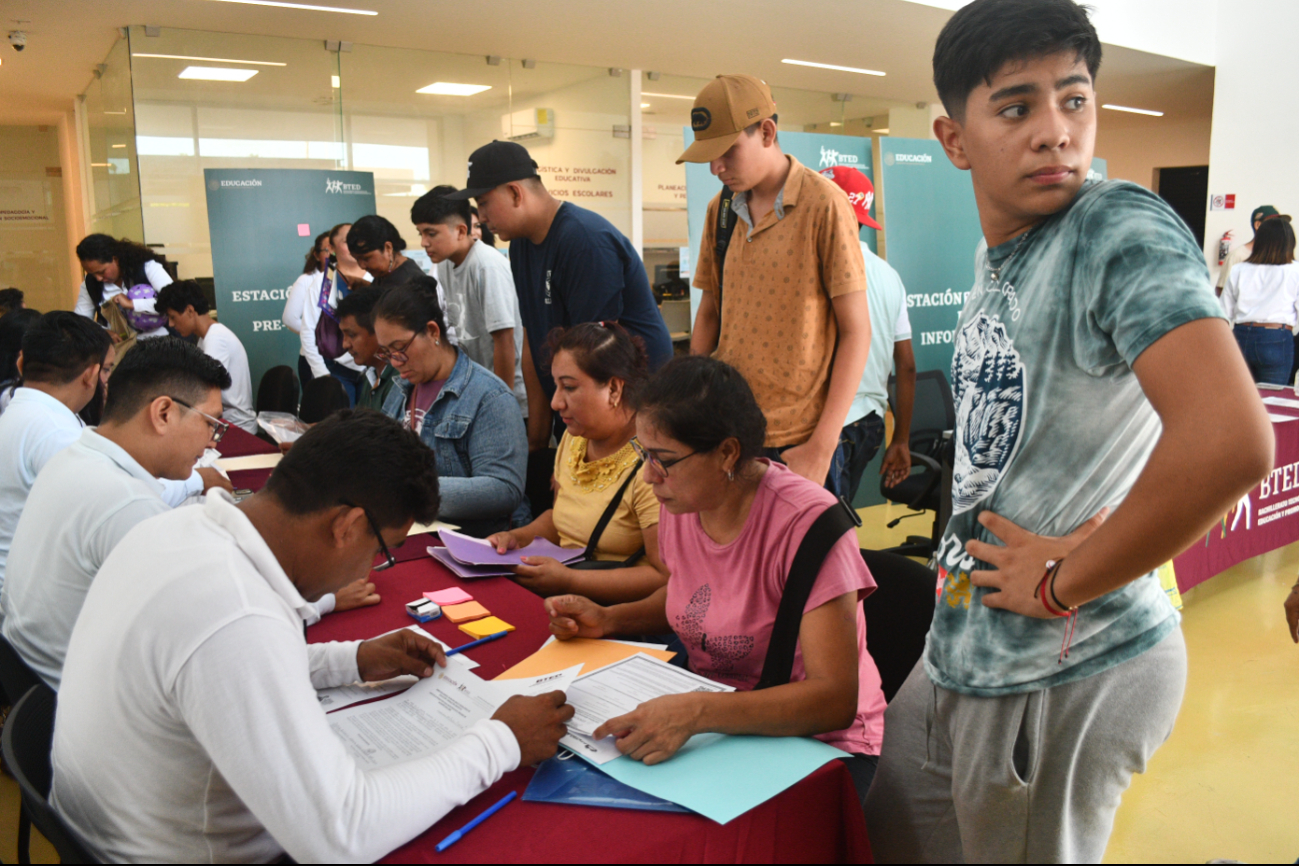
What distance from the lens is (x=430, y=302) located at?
113 inches

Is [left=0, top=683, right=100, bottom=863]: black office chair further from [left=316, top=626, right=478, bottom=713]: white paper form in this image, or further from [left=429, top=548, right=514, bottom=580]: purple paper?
[left=429, top=548, right=514, bottom=580]: purple paper

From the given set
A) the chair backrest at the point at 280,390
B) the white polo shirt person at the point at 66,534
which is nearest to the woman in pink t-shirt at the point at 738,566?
the white polo shirt person at the point at 66,534

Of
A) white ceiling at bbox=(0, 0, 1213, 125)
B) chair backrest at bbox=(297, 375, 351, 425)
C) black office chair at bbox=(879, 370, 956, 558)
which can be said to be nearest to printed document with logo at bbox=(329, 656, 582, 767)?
black office chair at bbox=(879, 370, 956, 558)

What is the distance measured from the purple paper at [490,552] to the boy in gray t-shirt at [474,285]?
1.32 meters

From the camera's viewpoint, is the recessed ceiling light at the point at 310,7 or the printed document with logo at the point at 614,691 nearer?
the printed document with logo at the point at 614,691

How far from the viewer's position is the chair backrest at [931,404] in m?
4.27

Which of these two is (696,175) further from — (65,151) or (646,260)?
(65,151)

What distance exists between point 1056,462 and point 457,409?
218cm

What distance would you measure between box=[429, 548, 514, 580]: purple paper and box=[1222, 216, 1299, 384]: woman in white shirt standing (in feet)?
20.9

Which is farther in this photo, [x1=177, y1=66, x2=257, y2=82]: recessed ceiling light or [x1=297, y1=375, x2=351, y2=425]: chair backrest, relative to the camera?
[x1=177, y1=66, x2=257, y2=82]: recessed ceiling light

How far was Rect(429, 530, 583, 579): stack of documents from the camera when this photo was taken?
6.72ft

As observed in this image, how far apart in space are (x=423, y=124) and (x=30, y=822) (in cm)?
752

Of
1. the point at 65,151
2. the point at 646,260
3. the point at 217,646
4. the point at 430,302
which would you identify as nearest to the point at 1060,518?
the point at 217,646

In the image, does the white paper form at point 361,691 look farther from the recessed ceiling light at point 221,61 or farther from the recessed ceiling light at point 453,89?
the recessed ceiling light at point 453,89
